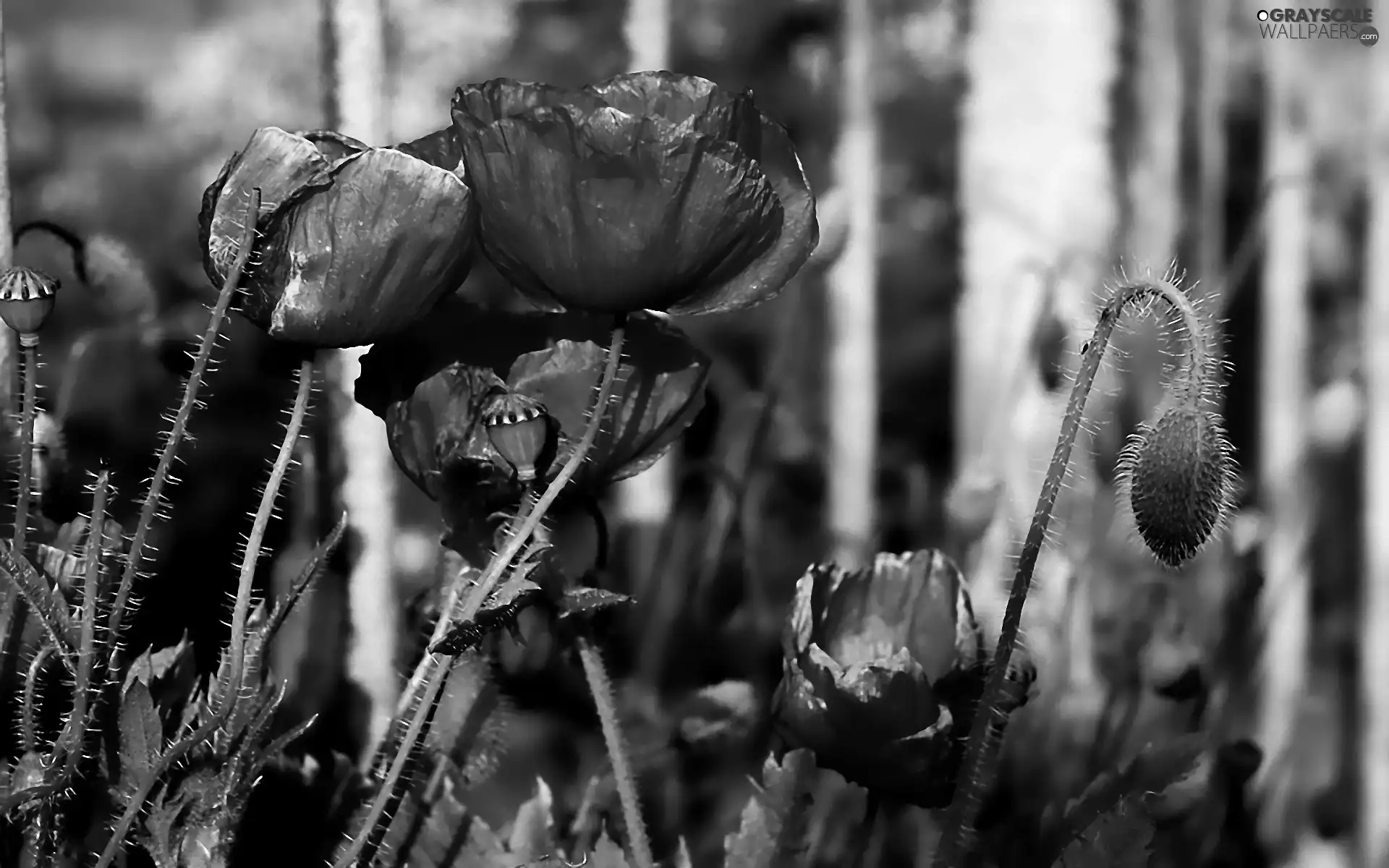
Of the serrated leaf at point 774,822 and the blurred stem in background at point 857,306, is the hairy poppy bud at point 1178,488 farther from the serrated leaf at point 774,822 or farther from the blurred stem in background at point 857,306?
the blurred stem in background at point 857,306

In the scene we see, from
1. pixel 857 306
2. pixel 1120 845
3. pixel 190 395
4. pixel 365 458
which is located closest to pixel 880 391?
pixel 857 306

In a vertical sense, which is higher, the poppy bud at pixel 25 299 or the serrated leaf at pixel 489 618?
the poppy bud at pixel 25 299

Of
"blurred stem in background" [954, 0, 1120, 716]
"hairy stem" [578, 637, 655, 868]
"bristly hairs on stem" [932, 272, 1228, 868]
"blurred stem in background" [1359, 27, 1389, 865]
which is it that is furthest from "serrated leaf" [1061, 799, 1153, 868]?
"blurred stem in background" [1359, 27, 1389, 865]

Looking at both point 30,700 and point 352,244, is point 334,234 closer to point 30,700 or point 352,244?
point 352,244

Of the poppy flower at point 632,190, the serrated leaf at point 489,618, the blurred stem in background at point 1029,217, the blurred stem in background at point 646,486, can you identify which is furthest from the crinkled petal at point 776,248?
the blurred stem in background at point 1029,217

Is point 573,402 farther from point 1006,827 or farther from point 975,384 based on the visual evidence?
point 975,384

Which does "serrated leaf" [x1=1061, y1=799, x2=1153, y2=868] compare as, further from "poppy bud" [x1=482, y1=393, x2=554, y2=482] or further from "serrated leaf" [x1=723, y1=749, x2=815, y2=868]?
"poppy bud" [x1=482, y1=393, x2=554, y2=482]

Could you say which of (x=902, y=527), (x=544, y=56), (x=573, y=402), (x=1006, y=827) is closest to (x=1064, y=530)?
(x=902, y=527)
